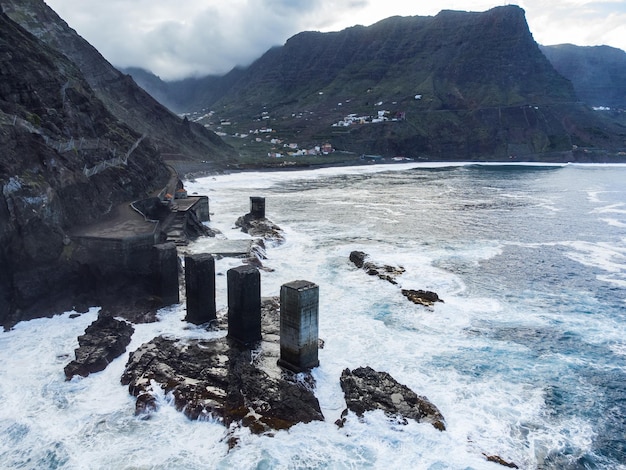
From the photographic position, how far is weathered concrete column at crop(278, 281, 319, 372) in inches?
747

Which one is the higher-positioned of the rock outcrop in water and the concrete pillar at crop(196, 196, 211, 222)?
the concrete pillar at crop(196, 196, 211, 222)

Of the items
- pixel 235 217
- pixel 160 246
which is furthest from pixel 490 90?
pixel 160 246

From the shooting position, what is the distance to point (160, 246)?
25922mm

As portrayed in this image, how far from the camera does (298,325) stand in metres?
19.1

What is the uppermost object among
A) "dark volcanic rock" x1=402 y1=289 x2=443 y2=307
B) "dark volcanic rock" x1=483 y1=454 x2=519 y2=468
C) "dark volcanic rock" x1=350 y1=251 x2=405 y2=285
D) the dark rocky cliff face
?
the dark rocky cliff face

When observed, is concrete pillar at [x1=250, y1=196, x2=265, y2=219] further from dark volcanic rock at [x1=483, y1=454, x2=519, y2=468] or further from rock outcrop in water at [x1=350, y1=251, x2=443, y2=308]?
dark volcanic rock at [x1=483, y1=454, x2=519, y2=468]

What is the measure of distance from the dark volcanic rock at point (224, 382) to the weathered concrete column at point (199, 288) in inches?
85.2

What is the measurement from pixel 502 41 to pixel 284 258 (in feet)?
618

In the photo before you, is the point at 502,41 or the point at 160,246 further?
the point at 502,41

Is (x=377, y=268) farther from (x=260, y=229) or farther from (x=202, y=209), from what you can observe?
(x=202, y=209)

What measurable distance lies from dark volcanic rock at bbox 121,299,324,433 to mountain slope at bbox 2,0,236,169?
78272 millimetres

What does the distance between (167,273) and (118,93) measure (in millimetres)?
93695

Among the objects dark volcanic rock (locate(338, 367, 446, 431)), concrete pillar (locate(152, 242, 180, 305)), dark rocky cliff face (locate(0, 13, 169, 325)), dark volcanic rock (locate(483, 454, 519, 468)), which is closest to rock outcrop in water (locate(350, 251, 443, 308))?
dark volcanic rock (locate(338, 367, 446, 431))

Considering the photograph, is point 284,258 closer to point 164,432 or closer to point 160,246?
point 160,246
